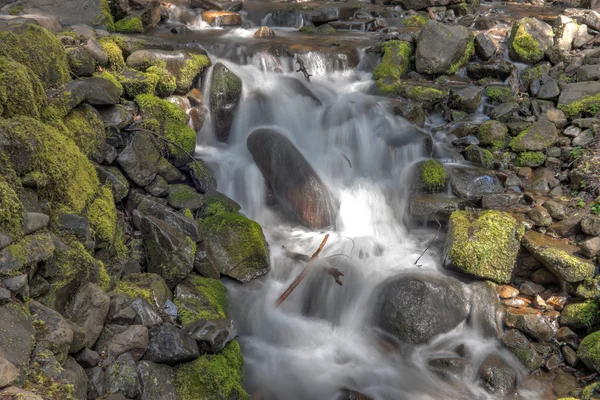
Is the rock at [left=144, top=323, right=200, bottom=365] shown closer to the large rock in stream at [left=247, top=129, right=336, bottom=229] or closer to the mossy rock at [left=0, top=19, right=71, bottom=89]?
the mossy rock at [left=0, top=19, right=71, bottom=89]

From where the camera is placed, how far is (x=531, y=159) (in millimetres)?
8734

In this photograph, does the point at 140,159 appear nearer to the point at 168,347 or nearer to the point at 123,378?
the point at 168,347

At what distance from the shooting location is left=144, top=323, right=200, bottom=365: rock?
4109mm

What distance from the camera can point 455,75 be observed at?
456 inches

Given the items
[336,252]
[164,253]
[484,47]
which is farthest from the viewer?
[484,47]

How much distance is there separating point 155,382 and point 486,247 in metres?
4.64

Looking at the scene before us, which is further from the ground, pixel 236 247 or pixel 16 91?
pixel 16 91

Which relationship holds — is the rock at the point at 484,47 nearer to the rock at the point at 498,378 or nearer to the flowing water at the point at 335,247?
the flowing water at the point at 335,247

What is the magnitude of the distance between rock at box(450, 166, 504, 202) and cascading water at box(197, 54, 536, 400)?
882 millimetres

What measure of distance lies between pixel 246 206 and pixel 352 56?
5.73 m

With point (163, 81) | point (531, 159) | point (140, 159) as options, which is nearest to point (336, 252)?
point (140, 159)

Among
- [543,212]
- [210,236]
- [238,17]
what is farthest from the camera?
[238,17]

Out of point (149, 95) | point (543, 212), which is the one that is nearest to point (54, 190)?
point (149, 95)

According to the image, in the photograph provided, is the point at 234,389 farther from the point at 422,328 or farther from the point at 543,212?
the point at 543,212
